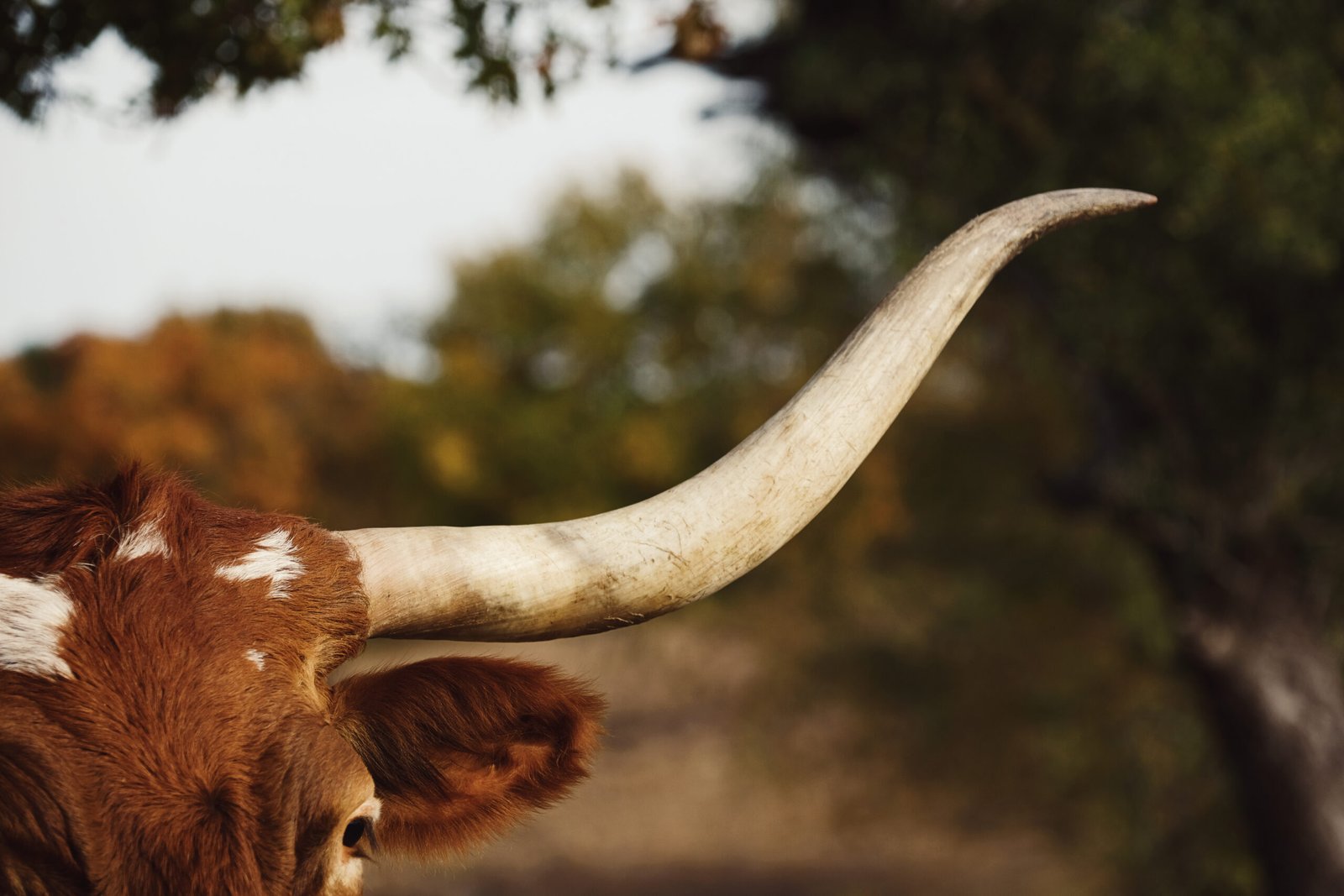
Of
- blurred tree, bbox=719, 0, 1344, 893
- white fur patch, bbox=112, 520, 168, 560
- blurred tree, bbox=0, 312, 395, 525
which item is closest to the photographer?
white fur patch, bbox=112, 520, 168, 560

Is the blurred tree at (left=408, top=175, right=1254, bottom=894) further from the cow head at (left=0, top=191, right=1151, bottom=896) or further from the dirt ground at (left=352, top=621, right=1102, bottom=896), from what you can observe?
the cow head at (left=0, top=191, right=1151, bottom=896)

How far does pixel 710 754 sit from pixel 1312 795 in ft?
46.4

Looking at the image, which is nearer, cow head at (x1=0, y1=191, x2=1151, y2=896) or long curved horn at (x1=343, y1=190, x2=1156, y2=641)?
cow head at (x1=0, y1=191, x2=1151, y2=896)

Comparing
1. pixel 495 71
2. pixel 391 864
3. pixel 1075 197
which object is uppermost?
pixel 495 71

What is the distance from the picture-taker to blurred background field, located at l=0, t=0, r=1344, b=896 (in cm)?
645

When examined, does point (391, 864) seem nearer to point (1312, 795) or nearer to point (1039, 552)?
point (1312, 795)

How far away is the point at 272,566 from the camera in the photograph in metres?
2.24

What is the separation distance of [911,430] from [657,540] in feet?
29.7

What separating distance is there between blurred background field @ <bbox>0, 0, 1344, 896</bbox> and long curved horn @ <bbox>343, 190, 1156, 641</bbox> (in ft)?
1.68

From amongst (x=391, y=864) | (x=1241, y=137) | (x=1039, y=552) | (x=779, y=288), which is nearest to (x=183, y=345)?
(x=779, y=288)

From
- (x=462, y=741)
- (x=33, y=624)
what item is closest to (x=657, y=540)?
(x=462, y=741)

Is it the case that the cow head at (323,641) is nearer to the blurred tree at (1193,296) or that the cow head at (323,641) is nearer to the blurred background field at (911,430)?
the blurred background field at (911,430)

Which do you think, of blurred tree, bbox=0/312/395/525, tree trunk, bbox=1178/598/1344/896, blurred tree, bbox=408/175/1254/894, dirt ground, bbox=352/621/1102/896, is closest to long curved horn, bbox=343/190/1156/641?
tree trunk, bbox=1178/598/1344/896

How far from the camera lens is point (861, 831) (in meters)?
12.8
